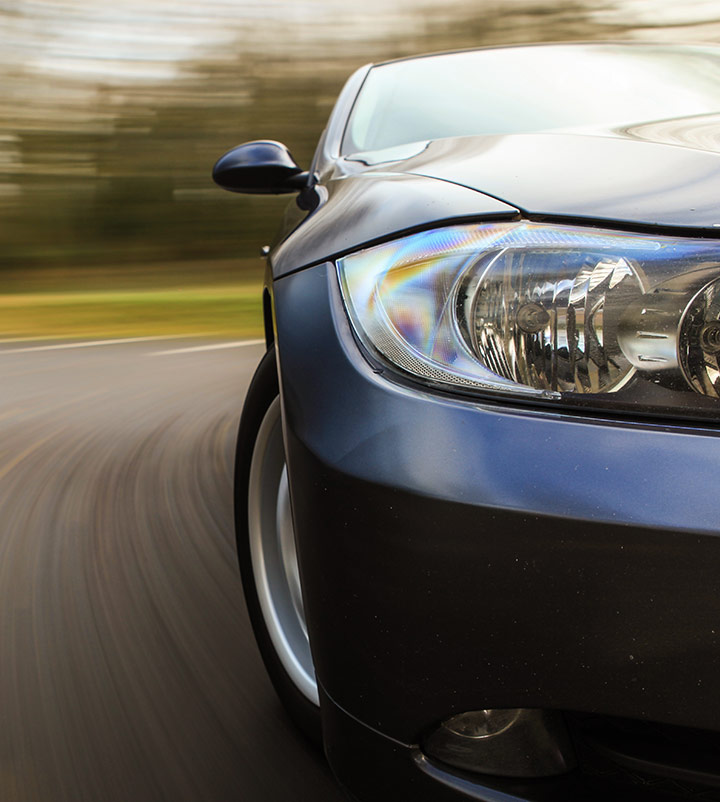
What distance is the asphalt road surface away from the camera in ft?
5.41

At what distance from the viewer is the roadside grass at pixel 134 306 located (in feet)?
31.7

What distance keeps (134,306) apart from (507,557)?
12.0 meters

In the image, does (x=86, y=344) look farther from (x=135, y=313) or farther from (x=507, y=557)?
(x=507, y=557)

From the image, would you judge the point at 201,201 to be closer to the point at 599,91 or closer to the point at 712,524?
the point at 599,91

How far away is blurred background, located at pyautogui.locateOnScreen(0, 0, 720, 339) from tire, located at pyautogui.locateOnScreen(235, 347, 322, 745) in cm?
1559

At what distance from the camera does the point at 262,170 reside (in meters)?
2.59

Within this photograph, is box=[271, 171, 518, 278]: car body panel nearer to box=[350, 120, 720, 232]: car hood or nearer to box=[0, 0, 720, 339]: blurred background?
box=[350, 120, 720, 232]: car hood

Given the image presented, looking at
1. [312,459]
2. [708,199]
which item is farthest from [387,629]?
[708,199]

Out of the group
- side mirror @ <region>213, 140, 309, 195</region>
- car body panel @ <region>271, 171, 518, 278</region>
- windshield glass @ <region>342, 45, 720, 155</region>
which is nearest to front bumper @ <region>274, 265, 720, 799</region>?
car body panel @ <region>271, 171, 518, 278</region>

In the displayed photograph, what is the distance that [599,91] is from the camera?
238 cm

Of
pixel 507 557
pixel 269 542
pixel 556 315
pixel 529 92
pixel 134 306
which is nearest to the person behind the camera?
pixel 507 557

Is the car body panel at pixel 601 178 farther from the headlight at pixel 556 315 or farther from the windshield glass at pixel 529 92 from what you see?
the windshield glass at pixel 529 92

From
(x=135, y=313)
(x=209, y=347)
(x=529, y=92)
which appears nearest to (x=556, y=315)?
(x=529, y=92)

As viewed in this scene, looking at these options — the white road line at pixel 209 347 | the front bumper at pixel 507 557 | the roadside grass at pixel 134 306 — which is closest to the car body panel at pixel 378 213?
the front bumper at pixel 507 557
